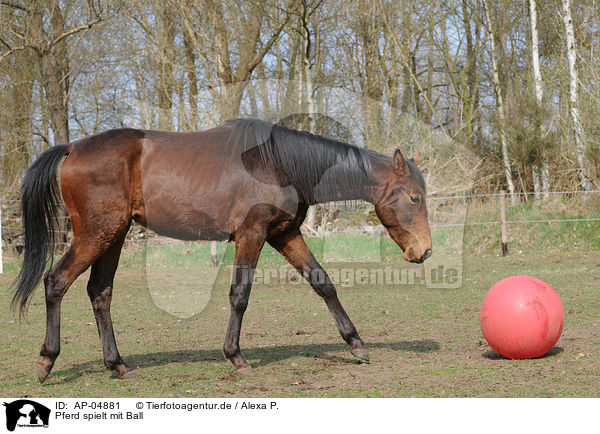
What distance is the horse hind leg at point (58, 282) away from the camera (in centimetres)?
455

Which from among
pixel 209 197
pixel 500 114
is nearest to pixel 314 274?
pixel 209 197

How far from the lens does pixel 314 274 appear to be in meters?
5.07

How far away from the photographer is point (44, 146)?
19750 millimetres

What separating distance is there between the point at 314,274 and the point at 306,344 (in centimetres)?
121

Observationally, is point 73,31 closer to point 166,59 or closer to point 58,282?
point 166,59

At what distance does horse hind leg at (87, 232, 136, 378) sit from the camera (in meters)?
4.79

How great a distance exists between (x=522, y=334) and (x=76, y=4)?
1556 centimetres

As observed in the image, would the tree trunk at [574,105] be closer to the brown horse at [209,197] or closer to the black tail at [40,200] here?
the brown horse at [209,197]

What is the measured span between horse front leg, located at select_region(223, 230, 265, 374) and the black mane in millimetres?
609

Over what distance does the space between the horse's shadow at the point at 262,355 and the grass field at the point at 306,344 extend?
0.01 meters

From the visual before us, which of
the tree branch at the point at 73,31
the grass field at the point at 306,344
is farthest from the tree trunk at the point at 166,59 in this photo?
the grass field at the point at 306,344

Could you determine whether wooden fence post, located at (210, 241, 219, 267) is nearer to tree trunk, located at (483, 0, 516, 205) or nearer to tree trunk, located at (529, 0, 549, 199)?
tree trunk, located at (483, 0, 516, 205)

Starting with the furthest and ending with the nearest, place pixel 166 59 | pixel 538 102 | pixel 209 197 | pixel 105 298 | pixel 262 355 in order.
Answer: pixel 166 59 < pixel 538 102 < pixel 262 355 < pixel 105 298 < pixel 209 197

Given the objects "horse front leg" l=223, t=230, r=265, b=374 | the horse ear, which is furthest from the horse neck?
"horse front leg" l=223, t=230, r=265, b=374
